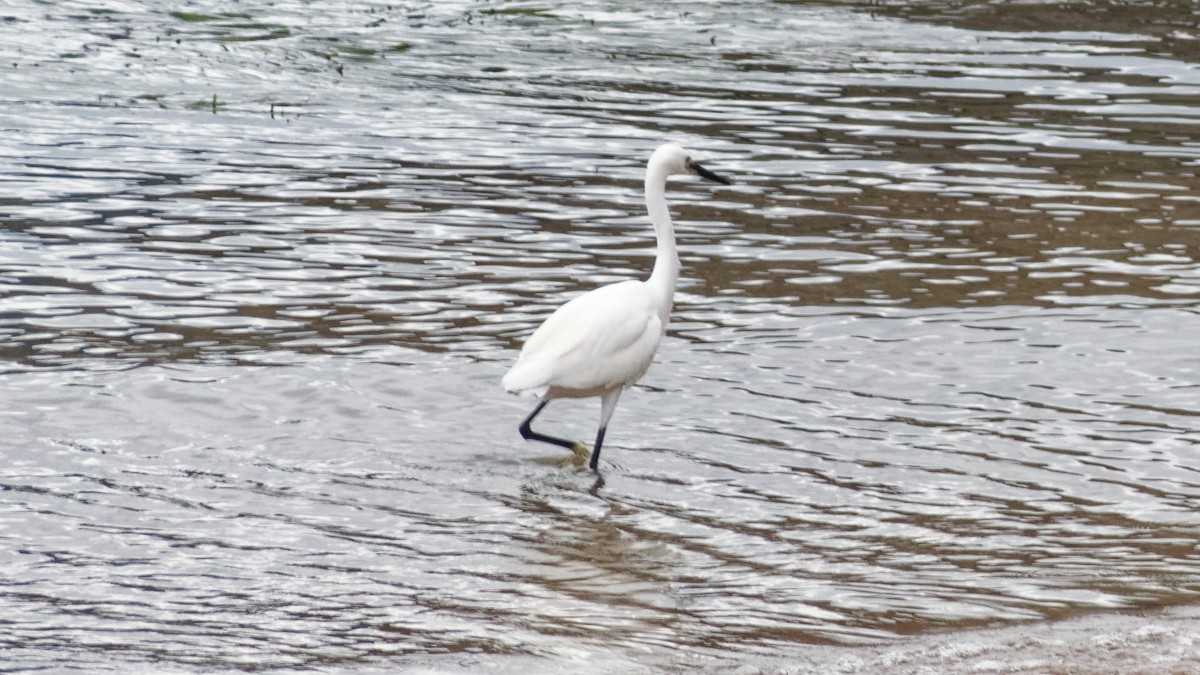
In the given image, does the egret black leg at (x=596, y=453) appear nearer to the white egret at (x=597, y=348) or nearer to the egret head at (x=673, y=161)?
the white egret at (x=597, y=348)

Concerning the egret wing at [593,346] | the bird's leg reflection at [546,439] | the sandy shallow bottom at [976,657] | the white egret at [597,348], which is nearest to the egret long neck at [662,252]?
the white egret at [597,348]

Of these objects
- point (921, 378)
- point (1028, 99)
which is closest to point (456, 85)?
point (1028, 99)

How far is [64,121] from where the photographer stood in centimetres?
1558

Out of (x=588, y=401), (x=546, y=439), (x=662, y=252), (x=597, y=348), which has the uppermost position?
(x=662, y=252)

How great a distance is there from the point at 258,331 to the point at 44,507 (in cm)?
297

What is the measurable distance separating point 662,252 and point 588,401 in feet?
4.21

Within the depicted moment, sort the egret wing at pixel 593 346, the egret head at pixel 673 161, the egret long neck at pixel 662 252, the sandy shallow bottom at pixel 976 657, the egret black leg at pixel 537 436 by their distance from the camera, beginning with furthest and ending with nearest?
the egret head at pixel 673 161
the egret long neck at pixel 662 252
the egret black leg at pixel 537 436
the egret wing at pixel 593 346
the sandy shallow bottom at pixel 976 657

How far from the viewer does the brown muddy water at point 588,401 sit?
623cm

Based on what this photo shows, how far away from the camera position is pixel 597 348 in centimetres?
829

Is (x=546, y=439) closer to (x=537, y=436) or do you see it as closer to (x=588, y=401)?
(x=537, y=436)

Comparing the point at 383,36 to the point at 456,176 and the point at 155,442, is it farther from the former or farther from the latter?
the point at 155,442

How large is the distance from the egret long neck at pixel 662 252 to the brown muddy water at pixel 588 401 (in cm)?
63

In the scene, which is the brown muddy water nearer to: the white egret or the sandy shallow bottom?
the sandy shallow bottom

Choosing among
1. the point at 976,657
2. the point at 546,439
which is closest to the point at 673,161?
the point at 546,439
